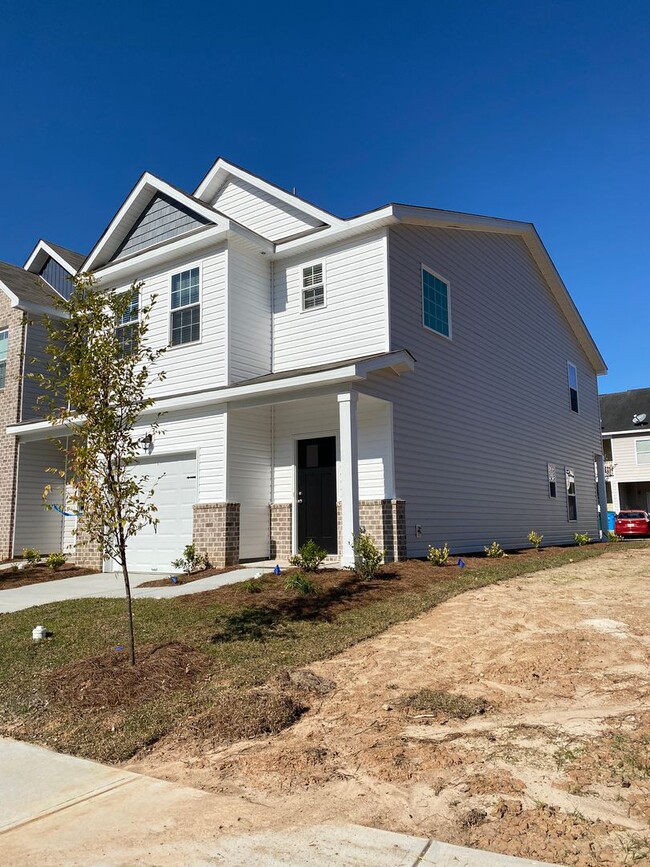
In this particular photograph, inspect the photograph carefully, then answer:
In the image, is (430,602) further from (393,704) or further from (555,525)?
(555,525)

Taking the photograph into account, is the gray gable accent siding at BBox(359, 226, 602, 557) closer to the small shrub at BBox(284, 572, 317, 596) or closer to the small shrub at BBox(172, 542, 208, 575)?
the small shrub at BBox(284, 572, 317, 596)

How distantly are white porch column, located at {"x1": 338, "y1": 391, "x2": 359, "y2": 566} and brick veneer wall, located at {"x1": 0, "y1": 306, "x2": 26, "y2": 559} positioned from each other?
30.3ft

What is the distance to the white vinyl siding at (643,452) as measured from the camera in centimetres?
3819

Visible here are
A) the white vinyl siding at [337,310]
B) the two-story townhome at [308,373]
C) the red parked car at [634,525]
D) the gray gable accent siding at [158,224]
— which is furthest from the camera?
the red parked car at [634,525]

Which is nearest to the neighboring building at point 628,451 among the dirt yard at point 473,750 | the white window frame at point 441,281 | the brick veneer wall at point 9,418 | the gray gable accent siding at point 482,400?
the gray gable accent siding at point 482,400

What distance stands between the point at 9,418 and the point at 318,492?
9.31 m

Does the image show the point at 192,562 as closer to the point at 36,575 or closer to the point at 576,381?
the point at 36,575

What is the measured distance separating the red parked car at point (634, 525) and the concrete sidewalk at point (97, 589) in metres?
22.4

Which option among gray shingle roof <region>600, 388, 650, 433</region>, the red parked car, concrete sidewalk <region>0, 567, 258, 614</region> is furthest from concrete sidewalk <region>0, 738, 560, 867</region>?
gray shingle roof <region>600, 388, 650, 433</region>

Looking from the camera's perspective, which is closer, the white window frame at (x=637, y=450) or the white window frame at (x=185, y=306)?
the white window frame at (x=185, y=306)

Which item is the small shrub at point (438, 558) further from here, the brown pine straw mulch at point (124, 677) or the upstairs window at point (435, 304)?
the brown pine straw mulch at point (124, 677)

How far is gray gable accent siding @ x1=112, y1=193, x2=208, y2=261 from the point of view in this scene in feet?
48.5

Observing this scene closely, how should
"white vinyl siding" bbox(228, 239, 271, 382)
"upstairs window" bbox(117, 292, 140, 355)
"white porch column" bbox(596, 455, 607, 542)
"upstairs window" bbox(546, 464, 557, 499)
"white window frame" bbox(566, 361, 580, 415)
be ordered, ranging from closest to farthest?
"upstairs window" bbox(117, 292, 140, 355)
"white vinyl siding" bbox(228, 239, 271, 382)
"upstairs window" bbox(546, 464, 557, 499)
"white window frame" bbox(566, 361, 580, 415)
"white porch column" bbox(596, 455, 607, 542)

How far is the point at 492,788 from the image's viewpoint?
3.55 meters
